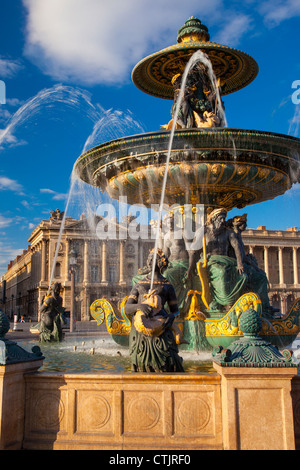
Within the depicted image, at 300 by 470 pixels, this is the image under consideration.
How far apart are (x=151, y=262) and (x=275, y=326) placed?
11.5 feet

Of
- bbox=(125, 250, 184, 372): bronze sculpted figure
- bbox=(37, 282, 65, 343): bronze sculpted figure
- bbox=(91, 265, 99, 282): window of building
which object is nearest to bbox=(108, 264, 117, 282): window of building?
bbox=(91, 265, 99, 282): window of building

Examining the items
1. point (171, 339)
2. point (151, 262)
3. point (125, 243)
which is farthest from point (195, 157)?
point (125, 243)

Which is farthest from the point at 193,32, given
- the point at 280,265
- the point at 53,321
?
the point at 280,265

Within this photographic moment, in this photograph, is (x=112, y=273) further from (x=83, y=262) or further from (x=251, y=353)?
(x=251, y=353)

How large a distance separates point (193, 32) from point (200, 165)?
331cm

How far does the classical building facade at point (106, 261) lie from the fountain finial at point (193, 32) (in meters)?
65.2

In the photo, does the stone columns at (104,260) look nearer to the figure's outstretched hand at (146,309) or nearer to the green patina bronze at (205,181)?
the green patina bronze at (205,181)

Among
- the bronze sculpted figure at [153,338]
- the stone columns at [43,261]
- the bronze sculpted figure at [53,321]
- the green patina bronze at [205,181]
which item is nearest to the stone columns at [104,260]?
the stone columns at [43,261]

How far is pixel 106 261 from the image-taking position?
83375 millimetres

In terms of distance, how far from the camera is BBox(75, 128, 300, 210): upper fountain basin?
729 centimetres

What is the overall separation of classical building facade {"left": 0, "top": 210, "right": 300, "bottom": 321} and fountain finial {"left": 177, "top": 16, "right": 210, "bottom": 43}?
6525cm

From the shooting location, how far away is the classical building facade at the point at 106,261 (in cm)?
7831

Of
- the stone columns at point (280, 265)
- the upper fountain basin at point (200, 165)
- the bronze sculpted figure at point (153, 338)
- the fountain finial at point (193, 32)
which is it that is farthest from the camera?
the stone columns at point (280, 265)
